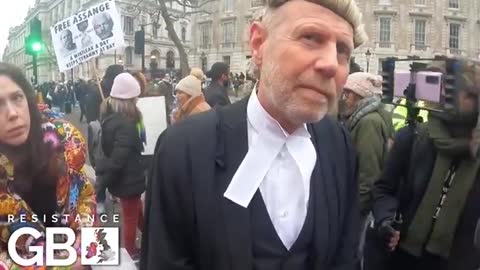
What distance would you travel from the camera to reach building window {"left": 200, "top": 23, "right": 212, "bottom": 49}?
186 feet

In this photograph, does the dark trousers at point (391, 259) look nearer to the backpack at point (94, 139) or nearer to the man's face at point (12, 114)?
the man's face at point (12, 114)

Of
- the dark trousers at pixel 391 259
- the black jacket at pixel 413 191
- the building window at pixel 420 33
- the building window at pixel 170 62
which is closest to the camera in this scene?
the black jacket at pixel 413 191

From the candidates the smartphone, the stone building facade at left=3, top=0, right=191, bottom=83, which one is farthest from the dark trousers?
the stone building facade at left=3, top=0, right=191, bottom=83

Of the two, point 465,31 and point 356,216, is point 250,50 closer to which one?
point 356,216

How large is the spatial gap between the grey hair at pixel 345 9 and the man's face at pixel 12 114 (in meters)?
0.97

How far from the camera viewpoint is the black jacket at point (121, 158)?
4180 mm

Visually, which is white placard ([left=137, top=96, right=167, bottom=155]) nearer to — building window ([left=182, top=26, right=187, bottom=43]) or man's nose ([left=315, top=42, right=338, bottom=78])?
man's nose ([left=315, top=42, right=338, bottom=78])

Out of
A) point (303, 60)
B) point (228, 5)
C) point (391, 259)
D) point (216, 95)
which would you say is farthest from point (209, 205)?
point (228, 5)

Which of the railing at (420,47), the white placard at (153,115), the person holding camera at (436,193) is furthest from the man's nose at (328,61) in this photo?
the railing at (420,47)

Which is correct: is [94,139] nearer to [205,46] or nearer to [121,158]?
[121,158]

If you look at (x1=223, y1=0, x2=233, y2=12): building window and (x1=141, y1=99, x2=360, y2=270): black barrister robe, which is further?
(x1=223, y1=0, x2=233, y2=12): building window

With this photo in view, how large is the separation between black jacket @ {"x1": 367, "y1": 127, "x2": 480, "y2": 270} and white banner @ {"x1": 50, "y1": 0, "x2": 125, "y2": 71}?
13.3 ft

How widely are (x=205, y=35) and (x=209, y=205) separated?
5714 cm

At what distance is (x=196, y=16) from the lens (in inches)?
2234
